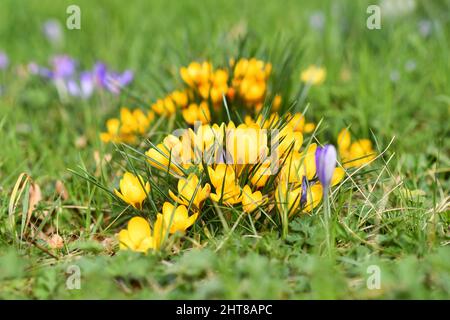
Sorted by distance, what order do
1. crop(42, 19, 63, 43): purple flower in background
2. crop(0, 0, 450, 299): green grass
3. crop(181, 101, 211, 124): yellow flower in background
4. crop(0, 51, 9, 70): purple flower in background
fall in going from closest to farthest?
crop(0, 0, 450, 299): green grass < crop(181, 101, 211, 124): yellow flower in background < crop(0, 51, 9, 70): purple flower in background < crop(42, 19, 63, 43): purple flower in background

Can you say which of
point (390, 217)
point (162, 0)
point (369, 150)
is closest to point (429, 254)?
point (390, 217)

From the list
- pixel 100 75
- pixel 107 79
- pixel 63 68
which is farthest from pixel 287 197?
pixel 63 68

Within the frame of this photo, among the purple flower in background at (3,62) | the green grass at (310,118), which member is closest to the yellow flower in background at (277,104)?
the green grass at (310,118)

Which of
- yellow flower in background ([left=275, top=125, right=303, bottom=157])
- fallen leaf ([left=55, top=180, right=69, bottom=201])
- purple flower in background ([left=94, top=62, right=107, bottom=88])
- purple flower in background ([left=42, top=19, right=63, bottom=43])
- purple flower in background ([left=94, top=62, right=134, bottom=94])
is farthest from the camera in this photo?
purple flower in background ([left=42, top=19, right=63, bottom=43])

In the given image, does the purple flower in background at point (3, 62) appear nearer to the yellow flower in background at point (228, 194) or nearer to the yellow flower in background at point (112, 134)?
the yellow flower in background at point (112, 134)

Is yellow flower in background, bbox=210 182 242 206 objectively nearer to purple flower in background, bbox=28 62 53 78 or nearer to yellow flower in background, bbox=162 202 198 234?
yellow flower in background, bbox=162 202 198 234

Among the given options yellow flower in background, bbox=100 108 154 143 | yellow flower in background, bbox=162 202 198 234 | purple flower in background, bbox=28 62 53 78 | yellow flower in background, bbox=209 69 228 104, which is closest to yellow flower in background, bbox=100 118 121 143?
yellow flower in background, bbox=100 108 154 143

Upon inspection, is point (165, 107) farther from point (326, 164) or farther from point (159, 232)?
point (326, 164)
